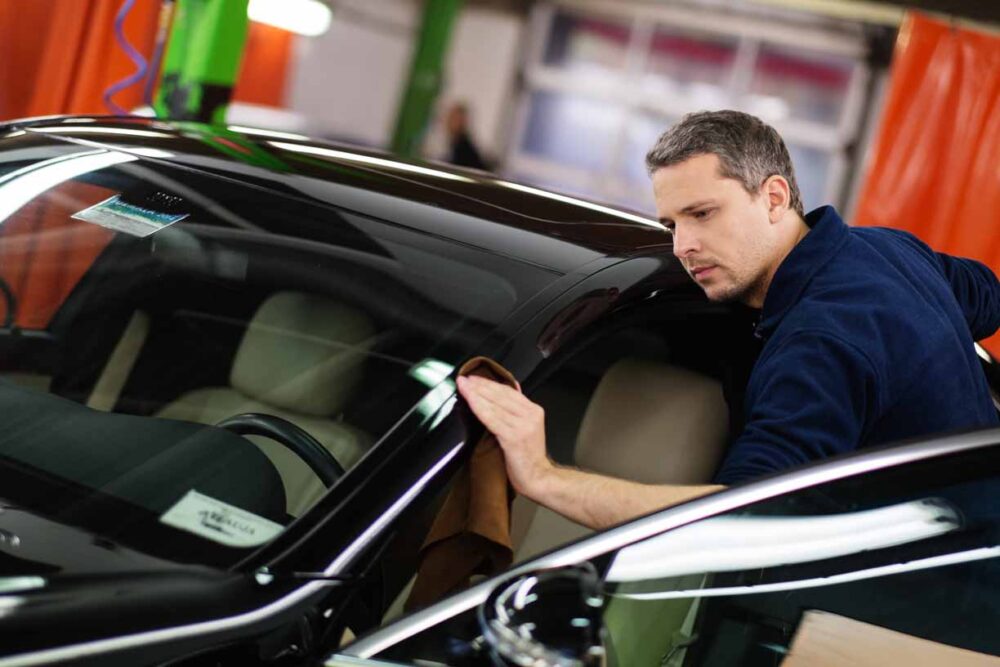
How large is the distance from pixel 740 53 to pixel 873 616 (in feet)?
37.9

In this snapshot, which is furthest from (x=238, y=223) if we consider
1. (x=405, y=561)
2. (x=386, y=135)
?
(x=386, y=135)

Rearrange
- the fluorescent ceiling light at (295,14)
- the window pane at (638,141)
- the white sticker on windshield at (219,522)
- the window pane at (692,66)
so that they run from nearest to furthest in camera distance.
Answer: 1. the white sticker on windshield at (219,522)
2. the fluorescent ceiling light at (295,14)
3. the window pane at (692,66)
4. the window pane at (638,141)

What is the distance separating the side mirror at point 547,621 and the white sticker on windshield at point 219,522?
38 centimetres

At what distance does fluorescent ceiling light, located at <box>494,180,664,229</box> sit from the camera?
2115mm

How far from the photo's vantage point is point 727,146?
1.92 metres

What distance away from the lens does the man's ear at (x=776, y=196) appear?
1.97m

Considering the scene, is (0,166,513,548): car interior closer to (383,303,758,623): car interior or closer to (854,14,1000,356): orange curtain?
(383,303,758,623): car interior

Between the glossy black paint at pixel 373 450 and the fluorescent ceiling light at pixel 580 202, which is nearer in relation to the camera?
the glossy black paint at pixel 373 450

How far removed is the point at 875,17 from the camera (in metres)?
8.79

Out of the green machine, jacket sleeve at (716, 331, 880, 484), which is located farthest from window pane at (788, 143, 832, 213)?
jacket sleeve at (716, 331, 880, 484)

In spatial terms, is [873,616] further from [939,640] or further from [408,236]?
[408,236]

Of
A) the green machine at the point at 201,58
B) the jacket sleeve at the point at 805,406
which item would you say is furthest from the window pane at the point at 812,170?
the jacket sleeve at the point at 805,406

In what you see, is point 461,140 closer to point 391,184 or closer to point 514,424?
point 391,184

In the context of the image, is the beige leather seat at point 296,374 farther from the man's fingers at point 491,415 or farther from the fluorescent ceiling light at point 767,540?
the fluorescent ceiling light at point 767,540
